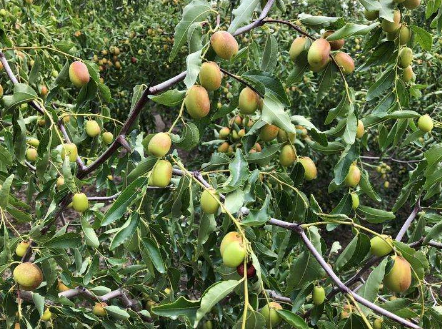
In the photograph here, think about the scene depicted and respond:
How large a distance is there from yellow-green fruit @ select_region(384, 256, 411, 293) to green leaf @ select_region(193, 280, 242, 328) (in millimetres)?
352

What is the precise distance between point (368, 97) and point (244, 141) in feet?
1.17

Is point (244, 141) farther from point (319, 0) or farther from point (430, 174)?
point (319, 0)

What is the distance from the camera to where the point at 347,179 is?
1194 mm

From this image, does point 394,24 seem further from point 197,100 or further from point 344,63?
point 197,100

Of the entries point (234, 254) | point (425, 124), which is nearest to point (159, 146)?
point (234, 254)

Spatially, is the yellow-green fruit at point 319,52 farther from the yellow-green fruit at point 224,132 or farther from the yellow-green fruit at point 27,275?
the yellow-green fruit at point 224,132

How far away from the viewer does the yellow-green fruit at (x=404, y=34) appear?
116 cm

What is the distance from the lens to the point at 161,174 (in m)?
0.92

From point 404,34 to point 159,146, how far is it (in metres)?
0.68

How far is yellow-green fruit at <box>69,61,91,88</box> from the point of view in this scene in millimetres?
1236

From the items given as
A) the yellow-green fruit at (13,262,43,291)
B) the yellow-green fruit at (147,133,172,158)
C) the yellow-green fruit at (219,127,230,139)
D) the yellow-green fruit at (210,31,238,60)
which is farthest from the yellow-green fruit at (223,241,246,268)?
the yellow-green fruit at (219,127,230,139)

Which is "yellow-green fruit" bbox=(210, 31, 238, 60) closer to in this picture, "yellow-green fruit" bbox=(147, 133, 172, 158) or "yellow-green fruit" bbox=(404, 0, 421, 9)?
"yellow-green fruit" bbox=(147, 133, 172, 158)

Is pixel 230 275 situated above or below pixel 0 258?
above

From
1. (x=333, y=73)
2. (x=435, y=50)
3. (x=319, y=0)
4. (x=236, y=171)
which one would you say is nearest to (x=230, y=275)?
(x=236, y=171)
